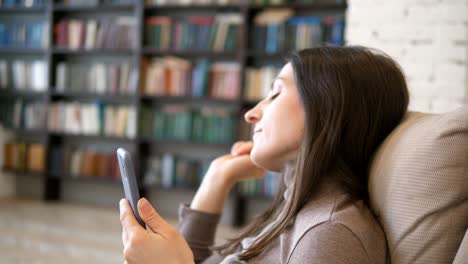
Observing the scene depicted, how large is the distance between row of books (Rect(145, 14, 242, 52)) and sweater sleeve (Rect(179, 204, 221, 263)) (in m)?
2.96

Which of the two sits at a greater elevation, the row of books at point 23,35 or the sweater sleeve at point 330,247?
the row of books at point 23,35

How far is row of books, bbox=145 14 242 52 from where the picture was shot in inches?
164

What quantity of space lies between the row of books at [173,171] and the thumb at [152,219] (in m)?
3.43

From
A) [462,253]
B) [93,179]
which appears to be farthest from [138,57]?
[462,253]

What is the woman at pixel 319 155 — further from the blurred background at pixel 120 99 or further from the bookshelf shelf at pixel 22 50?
the bookshelf shelf at pixel 22 50

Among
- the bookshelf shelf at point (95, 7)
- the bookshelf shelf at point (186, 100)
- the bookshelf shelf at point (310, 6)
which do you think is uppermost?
the bookshelf shelf at point (310, 6)

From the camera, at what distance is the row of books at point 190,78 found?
4184 mm

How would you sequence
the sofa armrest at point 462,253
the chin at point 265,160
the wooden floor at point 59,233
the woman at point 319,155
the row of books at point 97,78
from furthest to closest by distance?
the row of books at point 97,78, the wooden floor at point 59,233, the chin at point 265,160, the woman at point 319,155, the sofa armrest at point 462,253

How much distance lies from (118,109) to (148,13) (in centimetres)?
87

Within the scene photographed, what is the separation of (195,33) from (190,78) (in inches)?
14.6

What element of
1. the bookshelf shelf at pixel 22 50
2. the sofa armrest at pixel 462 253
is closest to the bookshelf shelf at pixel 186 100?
the bookshelf shelf at pixel 22 50

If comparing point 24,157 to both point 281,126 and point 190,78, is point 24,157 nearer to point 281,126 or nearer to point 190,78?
point 190,78

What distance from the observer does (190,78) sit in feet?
14.1

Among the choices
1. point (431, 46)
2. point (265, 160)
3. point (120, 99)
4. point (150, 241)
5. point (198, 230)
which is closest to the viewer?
point (150, 241)
